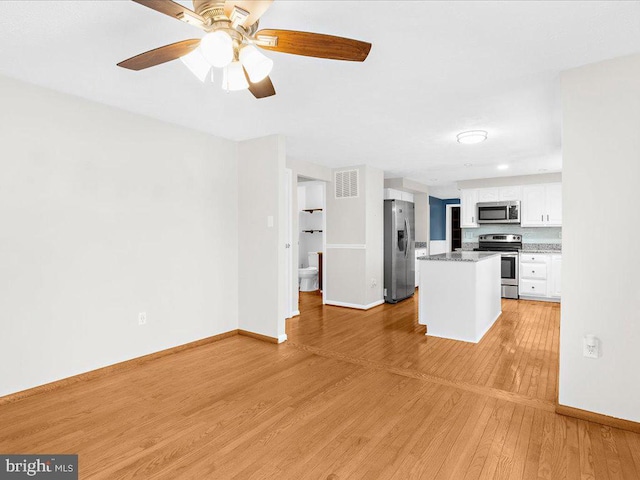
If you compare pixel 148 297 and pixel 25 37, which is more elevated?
pixel 25 37

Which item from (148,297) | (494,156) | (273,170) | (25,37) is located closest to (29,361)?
(148,297)

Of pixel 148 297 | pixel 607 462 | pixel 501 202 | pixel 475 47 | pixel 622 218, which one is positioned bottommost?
pixel 607 462

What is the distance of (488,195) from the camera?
22.8 feet

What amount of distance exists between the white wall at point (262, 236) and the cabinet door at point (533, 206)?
4.94 metres

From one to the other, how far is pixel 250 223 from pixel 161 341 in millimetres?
1543

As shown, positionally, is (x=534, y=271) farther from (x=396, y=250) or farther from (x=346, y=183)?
(x=346, y=183)

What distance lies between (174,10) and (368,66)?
4.27 ft

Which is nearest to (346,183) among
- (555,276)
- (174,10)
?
(555,276)

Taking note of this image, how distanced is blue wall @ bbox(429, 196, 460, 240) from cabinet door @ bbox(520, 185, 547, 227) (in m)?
2.67

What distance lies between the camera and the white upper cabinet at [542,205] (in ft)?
20.6

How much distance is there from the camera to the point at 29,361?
257cm

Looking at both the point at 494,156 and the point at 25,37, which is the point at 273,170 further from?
the point at 494,156

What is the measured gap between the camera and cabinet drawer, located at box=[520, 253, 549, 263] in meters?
6.23

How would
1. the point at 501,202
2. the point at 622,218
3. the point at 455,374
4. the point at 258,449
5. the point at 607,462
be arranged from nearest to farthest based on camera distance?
the point at 607,462 → the point at 258,449 → the point at 622,218 → the point at 455,374 → the point at 501,202
